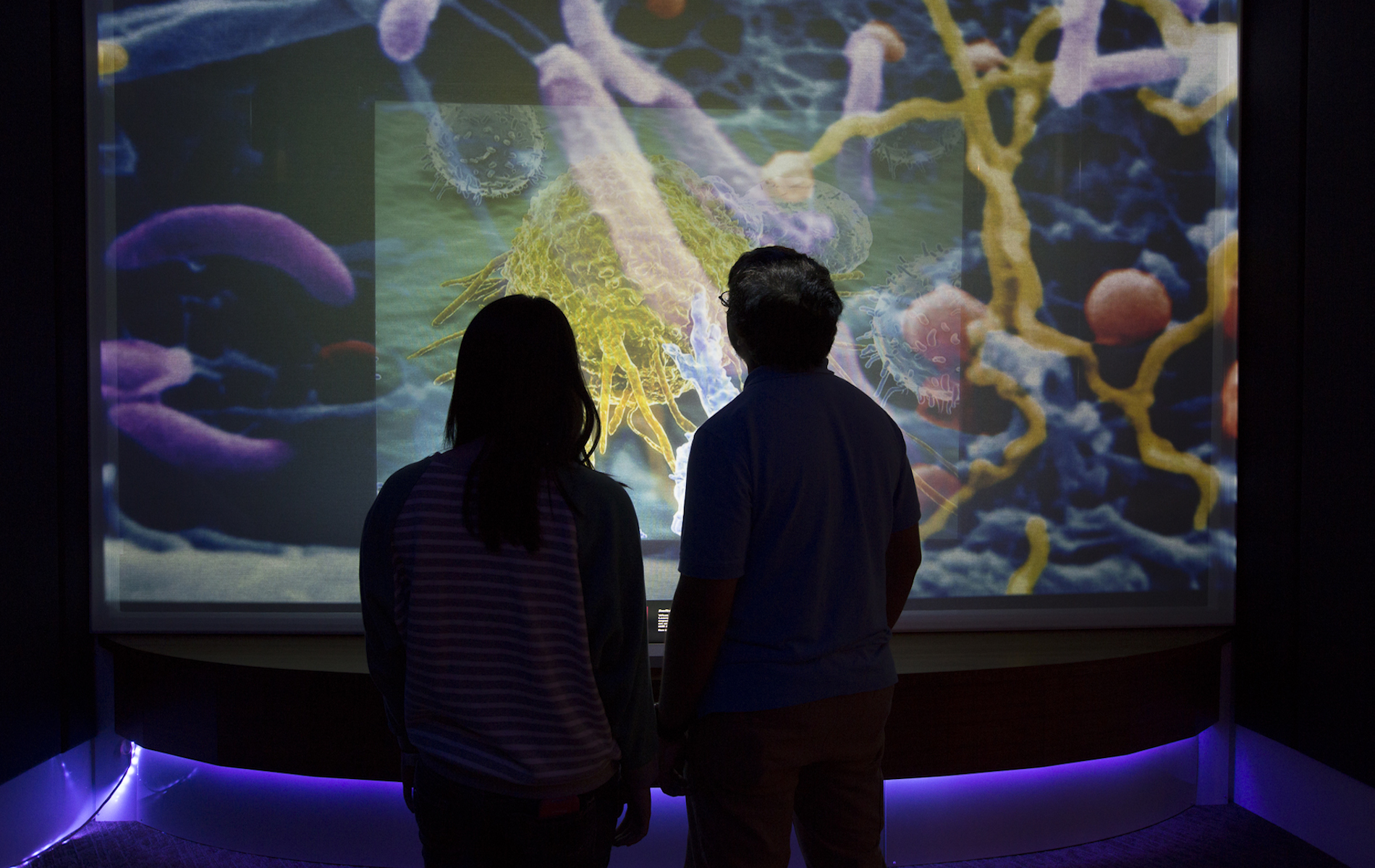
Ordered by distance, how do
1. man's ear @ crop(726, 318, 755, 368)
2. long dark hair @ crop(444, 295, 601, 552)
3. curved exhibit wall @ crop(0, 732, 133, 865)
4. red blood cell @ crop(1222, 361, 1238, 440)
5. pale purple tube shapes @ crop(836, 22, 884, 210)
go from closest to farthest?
long dark hair @ crop(444, 295, 601, 552) < man's ear @ crop(726, 318, 755, 368) < curved exhibit wall @ crop(0, 732, 133, 865) < pale purple tube shapes @ crop(836, 22, 884, 210) < red blood cell @ crop(1222, 361, 1238, 440)

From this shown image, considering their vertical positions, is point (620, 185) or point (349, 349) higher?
point (620, 185)

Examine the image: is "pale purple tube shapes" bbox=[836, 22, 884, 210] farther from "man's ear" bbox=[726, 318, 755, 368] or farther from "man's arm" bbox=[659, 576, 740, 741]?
"man's arm" bbox=[659, 576, 740, 741]

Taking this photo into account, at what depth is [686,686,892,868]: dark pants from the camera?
1237 millimetres

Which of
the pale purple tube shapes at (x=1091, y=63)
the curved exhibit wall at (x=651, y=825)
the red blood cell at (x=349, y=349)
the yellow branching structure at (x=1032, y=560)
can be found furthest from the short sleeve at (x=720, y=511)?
the pale purple tube shapes at (x=1091, y=63)

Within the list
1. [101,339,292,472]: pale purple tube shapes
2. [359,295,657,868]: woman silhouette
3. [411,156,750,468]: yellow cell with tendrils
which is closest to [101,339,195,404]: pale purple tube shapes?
[101,339,292,472]: pale purple tube shapes

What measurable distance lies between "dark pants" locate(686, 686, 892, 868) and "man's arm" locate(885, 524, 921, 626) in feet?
0.70

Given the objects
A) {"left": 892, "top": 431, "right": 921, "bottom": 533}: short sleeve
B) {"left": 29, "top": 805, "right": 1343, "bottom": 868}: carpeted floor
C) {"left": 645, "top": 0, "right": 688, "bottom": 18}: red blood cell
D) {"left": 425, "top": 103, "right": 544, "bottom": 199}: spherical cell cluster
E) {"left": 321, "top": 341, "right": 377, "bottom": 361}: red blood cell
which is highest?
{"left": 645, "top": 0, "right": 688, "bottom": 18}: red blood cell

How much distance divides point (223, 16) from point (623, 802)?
2.65 metres

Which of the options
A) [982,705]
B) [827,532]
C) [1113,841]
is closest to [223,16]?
[827,532]

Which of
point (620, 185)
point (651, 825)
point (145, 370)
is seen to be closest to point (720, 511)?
point (651, 825)

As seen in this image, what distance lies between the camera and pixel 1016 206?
9.25 feet

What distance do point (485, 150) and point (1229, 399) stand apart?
2511 mm

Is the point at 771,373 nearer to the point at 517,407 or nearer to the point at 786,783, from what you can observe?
the point at 517,407

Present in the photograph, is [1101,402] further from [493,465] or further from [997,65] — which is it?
[493,465]
